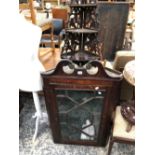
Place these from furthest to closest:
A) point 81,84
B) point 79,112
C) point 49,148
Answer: point 49,148, point 79,112, point 81,84

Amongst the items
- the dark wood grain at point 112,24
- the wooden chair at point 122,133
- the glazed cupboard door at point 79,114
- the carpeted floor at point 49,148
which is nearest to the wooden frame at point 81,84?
the glazed cupboard door at point 79,114

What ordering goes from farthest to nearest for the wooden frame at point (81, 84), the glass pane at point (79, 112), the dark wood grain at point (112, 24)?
the dark wood grain at point (112, 24) → the glass pane at point (79, 112) → the wooden frame at point (81, 84)

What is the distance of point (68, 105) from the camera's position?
157 cm

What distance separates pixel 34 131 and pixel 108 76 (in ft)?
3.24

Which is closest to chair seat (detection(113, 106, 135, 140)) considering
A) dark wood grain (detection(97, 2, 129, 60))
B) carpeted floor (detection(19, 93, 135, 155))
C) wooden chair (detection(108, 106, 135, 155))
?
wooden chair (detection(108, 106, 135, 155))

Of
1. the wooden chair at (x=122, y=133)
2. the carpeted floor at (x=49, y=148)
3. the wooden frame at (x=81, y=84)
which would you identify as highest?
the wooden frame at (x=81, y=84)

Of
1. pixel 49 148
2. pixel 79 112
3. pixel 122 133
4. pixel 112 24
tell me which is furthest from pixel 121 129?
pixel 112 24

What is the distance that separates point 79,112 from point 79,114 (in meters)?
0.02

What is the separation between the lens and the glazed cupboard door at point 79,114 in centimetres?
149

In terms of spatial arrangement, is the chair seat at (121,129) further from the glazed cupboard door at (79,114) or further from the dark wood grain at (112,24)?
the dark wood grain at (112,24)

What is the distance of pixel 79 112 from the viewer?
62.7 inches

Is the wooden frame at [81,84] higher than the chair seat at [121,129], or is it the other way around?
the wooden frame at [81,84]

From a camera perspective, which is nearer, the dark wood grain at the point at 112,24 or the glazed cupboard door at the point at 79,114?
the glazed cupboard door at the point at 79,114

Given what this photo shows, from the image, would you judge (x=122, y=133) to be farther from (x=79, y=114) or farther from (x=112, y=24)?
(x=112, y=24)
